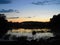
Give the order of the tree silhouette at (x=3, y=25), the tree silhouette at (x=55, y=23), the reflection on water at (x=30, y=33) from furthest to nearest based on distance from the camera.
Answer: the tree silhouette at (x=3, y=25)
the tree silhouette at (x=55, y=23)
the reflection on water at (x=30, y=33)

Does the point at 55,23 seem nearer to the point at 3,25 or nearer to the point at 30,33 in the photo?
the point at 30,33

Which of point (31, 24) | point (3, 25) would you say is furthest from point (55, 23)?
point (3, 25)

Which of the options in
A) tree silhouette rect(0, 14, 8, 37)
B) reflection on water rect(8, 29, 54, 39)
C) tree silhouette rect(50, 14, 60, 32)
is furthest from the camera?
tree silhouette rect(0, 14, 8, 37)

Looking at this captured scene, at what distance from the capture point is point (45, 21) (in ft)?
62.0

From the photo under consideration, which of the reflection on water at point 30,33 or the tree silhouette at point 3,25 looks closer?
the reflection on water at point 30,33

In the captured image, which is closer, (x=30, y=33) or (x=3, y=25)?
(x=30, y=33)

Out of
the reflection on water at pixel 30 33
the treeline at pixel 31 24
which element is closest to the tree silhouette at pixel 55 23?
the treeline at pixel 31 24

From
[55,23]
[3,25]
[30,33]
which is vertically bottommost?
[30,33]

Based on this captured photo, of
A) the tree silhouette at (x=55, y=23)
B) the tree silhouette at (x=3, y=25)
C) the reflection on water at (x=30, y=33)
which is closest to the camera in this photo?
the reflection on water at (x=30, y=33)

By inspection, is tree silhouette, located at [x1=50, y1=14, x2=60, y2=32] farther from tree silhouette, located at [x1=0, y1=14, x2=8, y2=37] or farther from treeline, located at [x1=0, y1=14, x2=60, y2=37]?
tree silhouette, located at [x1=0, y1=14, x2=8, y2=37]

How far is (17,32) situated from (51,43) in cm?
445

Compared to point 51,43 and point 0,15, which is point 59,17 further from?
point 0,15

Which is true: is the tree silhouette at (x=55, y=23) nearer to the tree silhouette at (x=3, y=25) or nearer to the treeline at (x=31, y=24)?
the treeline at (x=31, y=24)

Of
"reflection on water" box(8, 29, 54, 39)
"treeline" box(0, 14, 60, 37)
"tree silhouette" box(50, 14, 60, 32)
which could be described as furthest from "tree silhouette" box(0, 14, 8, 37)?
"tree silhouette" box(50, 14, 60, 32)
